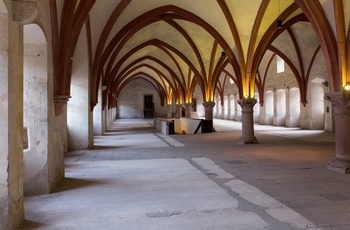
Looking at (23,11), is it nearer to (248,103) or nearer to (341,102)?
(341,102)

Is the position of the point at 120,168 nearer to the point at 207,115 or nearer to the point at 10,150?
the point at 10,150

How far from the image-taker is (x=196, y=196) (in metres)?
4.92

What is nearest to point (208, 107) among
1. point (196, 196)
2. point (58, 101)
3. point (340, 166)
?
point (340, 166)

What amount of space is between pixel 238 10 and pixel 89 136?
7445 mm

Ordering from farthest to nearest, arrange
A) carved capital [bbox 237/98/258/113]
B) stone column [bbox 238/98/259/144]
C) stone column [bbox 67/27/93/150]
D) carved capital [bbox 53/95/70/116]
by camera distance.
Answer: carved capital [bbox 237/98/258/113] → stone column [bbox 238/98/259/144] → stone column [bbox 67/27/93/150] → carved capital [bbox 53/95/70/116]

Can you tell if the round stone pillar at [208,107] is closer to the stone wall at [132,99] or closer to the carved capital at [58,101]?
the carved capital at [58,101]

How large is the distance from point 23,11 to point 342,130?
22.9 ft

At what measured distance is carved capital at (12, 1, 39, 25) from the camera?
141 inches

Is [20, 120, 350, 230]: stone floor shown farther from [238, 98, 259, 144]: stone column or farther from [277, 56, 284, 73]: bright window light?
[277, 56, 284, 73]: bright window light

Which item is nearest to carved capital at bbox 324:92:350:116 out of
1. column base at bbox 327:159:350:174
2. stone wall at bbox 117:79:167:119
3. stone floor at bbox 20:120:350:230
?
column base at bbox 327:159:350:174

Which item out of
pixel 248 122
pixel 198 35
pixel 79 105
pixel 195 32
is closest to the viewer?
pixel 79 105

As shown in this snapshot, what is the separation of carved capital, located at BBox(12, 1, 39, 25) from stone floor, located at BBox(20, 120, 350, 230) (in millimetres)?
2582

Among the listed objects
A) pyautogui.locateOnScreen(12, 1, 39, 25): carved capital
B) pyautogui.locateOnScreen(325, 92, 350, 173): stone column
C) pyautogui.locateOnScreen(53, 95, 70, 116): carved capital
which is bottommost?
pyautogui.locateOnScreen(325, 92, 350, 173): stone column

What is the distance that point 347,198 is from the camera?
4707 millimetres
